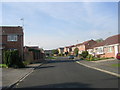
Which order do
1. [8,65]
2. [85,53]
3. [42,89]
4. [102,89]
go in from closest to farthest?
[102,89] → [42,89] → [8,65] → [85,53]

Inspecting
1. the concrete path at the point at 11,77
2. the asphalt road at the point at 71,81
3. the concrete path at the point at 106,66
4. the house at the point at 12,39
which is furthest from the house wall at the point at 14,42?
the asphalt road at the point at 71,81

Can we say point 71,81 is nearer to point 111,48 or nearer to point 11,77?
point 11,77

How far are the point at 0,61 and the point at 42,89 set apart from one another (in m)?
28.2

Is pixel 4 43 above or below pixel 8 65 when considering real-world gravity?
above

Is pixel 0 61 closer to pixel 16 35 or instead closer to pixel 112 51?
pixel 16 35

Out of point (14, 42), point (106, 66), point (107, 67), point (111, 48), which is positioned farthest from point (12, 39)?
point (107, 67)

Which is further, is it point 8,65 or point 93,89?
point 8,65

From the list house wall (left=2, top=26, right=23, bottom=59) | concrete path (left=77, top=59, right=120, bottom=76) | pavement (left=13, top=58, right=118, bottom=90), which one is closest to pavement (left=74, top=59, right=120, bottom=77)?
concrete path (left=77, top=59, right=120, bottom=76)

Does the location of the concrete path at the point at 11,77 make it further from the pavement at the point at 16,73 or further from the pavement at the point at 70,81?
the pavement at the point at 70,81

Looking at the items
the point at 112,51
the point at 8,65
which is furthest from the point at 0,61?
the point at 112,51

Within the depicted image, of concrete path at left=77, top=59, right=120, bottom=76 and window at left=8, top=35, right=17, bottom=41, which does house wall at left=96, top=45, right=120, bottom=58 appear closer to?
concrete path at left=77, top=59, right=120, bottom=76

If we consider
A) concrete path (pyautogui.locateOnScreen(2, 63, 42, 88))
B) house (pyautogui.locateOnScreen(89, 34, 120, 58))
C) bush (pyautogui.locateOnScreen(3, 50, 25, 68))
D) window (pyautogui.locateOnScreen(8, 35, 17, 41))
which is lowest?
concrete path (pyautogui.locateOnScreen(2, 63, 42, 88))

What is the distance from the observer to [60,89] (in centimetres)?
1043

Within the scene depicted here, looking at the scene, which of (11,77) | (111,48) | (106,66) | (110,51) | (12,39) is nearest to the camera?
(11,77)
